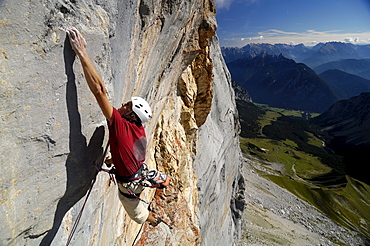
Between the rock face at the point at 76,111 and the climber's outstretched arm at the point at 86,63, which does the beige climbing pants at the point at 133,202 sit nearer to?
the rock face at the point at 76,111

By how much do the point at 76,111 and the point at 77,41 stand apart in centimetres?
123

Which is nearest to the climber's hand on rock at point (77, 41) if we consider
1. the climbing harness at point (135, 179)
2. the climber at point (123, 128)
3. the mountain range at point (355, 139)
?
the climber at point (123, 128)

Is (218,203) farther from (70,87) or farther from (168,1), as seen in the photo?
(70,87)

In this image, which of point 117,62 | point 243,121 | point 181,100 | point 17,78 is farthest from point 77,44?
point 243,121

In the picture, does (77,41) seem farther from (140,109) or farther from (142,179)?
(142,179)

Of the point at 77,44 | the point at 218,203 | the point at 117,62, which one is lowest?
the point at 218,203

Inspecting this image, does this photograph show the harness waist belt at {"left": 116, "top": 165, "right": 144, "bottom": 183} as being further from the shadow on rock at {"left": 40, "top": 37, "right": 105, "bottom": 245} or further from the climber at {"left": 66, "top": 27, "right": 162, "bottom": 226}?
the shadow on rock at {"left": 40, "top": 37, "right": 105, "bottom": 245}

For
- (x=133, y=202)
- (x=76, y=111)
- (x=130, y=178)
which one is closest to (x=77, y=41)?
(x=76, y=111)

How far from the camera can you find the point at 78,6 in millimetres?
3766

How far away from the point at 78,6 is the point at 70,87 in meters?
1.38

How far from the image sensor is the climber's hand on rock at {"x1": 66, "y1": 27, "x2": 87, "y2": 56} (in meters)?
3.62

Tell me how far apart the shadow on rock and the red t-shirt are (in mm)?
539

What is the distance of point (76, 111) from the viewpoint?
4.06 m

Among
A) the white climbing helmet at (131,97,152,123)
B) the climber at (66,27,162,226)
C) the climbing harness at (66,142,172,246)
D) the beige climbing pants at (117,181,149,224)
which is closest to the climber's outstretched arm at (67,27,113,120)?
the climber at (66,27,162,226)
